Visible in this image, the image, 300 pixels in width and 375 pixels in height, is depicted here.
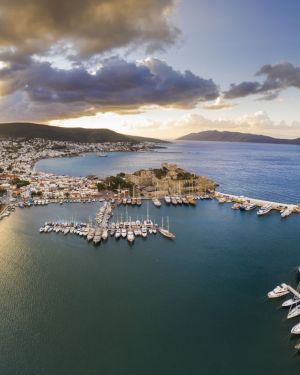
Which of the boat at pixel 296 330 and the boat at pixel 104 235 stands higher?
the boat at pixel 104 235

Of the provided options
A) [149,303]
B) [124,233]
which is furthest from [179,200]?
[149,303]

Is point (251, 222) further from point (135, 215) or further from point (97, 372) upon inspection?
point (97, 372)

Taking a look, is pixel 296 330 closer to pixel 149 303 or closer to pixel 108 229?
pixel 149 303

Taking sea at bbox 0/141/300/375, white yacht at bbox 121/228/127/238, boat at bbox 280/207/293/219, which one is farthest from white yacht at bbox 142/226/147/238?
boat at bbox 280/207/293/219

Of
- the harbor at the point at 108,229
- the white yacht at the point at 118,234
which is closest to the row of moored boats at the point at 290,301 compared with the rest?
the harbor at the point at 108,229

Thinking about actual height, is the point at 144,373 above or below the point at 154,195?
below

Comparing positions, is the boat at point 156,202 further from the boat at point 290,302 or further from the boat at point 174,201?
the boat at point 290,302

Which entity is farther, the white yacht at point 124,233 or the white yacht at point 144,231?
the white yacht at point 144,231

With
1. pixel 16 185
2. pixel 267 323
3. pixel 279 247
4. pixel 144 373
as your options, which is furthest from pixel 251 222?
pixel 16 185
